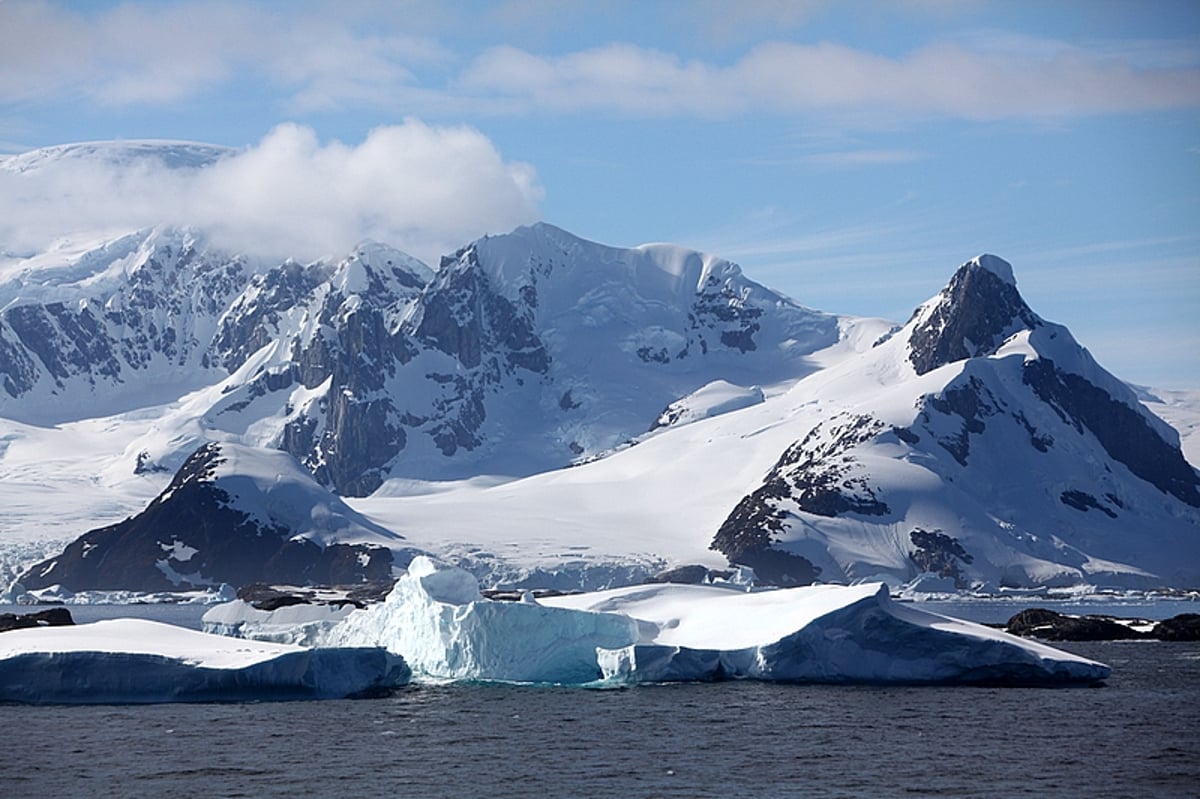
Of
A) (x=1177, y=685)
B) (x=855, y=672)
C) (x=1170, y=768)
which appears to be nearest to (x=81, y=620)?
(x=855, y=672)

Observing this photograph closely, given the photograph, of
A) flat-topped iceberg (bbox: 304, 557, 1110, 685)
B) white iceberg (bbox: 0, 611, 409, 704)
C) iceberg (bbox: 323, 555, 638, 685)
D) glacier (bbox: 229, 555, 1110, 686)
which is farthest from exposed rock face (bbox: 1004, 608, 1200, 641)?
white iceberg (bbox: 0, 611, 409, 704)

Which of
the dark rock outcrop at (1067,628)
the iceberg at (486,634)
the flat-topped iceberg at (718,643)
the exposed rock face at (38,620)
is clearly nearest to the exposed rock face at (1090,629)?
the dark rock outcrop at (1067,628)

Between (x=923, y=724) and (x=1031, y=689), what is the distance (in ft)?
49.9

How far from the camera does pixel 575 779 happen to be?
59.2 meters

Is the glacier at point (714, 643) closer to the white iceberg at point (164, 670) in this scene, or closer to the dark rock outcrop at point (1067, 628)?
the white iceberg at point (164, 670)

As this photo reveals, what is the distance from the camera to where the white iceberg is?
7806 cm

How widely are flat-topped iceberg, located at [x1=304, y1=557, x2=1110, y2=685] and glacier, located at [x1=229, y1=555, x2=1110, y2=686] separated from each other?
70 millimetres

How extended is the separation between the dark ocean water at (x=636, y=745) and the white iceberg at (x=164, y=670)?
154 cm

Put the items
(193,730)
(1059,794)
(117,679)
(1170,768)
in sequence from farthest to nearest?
(117,679)
(193,730)
(1170,768)
(1059,794)

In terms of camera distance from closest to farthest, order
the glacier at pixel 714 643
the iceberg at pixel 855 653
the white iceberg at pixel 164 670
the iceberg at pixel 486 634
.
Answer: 1. the white iceberg at pixel 164 670
2. the iceberg at pixel 855 653
3. the glacier at pixel 714 643
4. the iceberg at pixel 486 634

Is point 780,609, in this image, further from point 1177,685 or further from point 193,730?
point 193,730

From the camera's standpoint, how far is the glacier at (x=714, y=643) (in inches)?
3364

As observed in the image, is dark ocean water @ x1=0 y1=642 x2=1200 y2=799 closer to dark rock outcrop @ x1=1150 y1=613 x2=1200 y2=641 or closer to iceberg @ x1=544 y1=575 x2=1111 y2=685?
iceberg @ x1=544 y1=575 x2=1111 y2=685

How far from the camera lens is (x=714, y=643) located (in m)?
88.2
